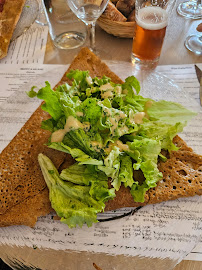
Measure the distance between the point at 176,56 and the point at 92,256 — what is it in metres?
1.31

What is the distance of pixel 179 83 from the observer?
1.54 meters

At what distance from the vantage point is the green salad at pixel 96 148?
1.01m

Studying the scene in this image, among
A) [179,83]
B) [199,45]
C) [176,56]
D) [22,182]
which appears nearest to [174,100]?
[179,83]

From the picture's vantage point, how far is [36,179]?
110 cm

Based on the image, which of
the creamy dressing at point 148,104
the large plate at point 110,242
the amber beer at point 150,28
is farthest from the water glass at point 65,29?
the large plate at point 110,242

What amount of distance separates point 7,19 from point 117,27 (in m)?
0.74

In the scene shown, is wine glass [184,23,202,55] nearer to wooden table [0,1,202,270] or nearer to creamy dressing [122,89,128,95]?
wooden table [0,1,202,270]

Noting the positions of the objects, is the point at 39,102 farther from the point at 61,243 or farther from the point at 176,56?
the point at 176,56

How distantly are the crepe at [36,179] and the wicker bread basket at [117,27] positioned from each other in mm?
800

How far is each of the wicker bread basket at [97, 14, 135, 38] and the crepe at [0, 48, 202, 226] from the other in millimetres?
800

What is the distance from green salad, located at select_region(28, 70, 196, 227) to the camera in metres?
1.01

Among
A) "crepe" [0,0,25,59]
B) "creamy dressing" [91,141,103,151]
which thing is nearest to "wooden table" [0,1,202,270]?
"crepe" [0,0,25,59]

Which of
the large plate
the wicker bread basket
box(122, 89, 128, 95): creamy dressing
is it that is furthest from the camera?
the wicker bread basket

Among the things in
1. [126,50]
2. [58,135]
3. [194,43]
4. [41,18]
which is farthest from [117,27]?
[58,135]
